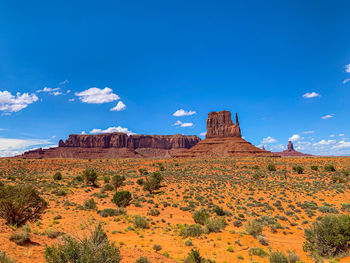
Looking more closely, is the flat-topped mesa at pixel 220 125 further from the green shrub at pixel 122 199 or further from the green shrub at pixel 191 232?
the green shrub at pixel 191 232

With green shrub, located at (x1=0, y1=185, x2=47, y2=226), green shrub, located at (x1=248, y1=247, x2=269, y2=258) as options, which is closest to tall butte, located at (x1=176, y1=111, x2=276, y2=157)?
green shrub, located at (x1=248, y1=247, x2=269, y2=258)

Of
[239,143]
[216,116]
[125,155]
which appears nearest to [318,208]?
[239,143]

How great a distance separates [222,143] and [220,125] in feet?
68.6

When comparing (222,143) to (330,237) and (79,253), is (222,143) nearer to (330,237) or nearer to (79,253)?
(330,237)

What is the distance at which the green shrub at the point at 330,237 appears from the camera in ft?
30.5

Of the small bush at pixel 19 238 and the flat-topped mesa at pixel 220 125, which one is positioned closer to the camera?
the small bush at pixel 19 238

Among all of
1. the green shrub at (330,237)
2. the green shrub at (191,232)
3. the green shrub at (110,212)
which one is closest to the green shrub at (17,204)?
the green shrub at (110,212)

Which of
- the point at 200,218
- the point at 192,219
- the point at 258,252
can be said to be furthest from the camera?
the point at 192,219

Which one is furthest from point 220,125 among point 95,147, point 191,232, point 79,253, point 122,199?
point 79,253

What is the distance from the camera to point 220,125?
125938mm

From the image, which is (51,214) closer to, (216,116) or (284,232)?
(284,232)

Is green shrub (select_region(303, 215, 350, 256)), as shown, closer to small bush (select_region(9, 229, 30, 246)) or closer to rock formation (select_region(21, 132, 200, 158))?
small bush (select_region(9, 229, 30, 246))

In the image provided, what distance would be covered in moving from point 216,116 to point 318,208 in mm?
113060

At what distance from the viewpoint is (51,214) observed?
1622cm
